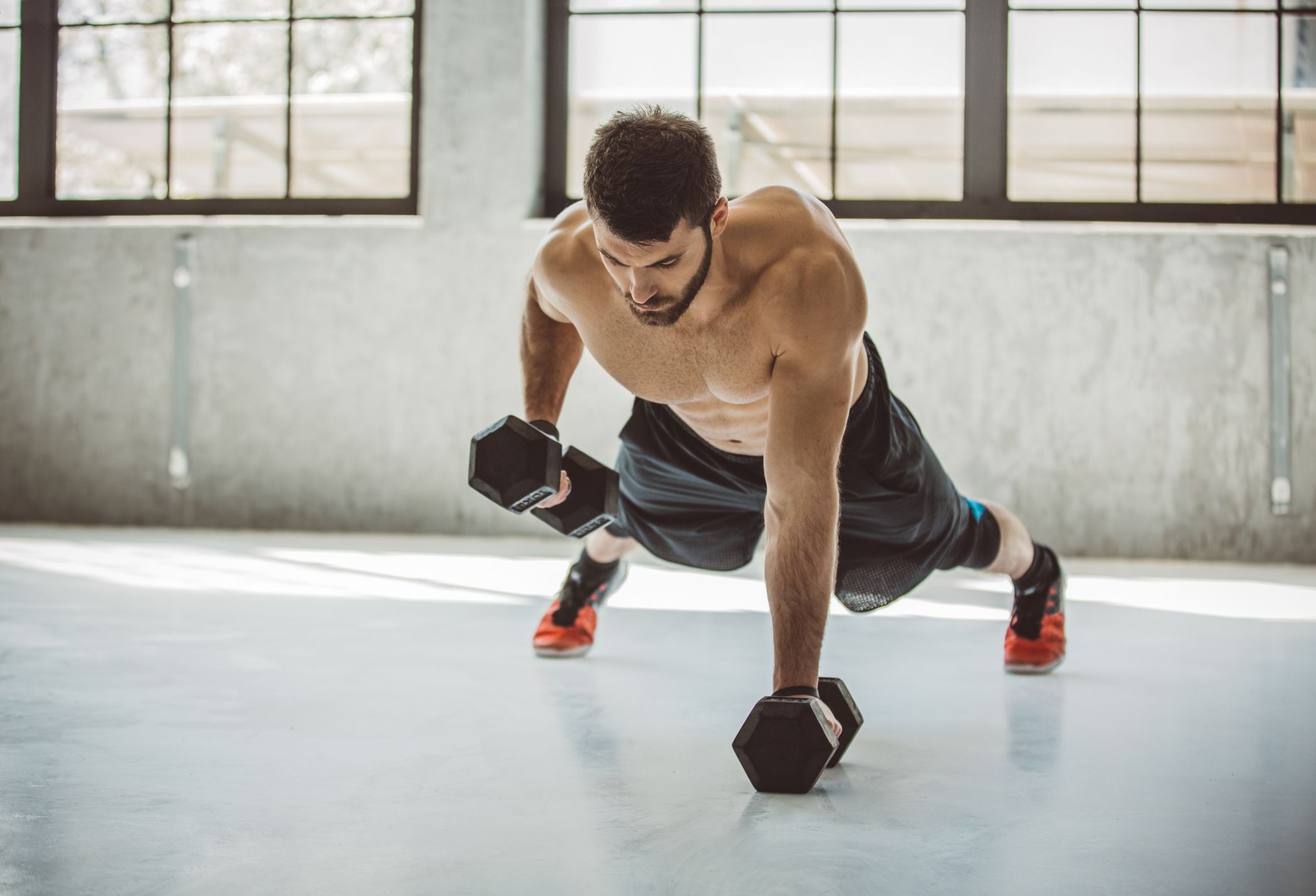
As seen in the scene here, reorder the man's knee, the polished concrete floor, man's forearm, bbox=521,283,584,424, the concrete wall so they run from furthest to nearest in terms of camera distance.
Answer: the concrete wall → the man's knee → man's forearm, bbox=521,283,584,424 → the polished concrete floor

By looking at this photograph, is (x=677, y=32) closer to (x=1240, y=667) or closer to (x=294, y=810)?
(x=1240, y=667)

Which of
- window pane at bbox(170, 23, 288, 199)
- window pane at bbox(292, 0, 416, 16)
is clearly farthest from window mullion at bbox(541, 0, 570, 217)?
window pane at bbox(170, 23, 288, 199)

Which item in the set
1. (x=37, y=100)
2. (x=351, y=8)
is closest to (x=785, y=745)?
(x=351, y=8)

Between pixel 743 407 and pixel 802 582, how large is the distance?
0.38 m

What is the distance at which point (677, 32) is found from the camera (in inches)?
169

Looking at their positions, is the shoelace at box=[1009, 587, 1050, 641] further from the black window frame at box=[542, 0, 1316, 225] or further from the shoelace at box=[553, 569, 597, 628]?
the black window frame at box=[542, 0, 1316, 225]

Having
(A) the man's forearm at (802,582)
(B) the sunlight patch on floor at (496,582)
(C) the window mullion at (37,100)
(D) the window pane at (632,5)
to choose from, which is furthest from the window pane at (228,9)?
(A) the man's forearm at (802,582)

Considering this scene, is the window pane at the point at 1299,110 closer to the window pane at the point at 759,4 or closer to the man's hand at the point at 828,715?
the window pane at the point at 759,4

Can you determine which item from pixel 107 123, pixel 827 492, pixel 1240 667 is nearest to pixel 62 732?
pixel 827 492

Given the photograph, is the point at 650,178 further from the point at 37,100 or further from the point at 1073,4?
the point at 37,100

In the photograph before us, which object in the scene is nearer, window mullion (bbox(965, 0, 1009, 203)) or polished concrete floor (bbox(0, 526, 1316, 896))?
polished concrete floor (bbox(0, 526, 1316, 896))

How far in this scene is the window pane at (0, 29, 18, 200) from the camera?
4625 millimetres

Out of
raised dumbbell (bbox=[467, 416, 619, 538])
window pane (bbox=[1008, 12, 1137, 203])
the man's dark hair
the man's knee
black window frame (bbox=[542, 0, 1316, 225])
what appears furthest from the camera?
window pane (bbox=[1008, 12, 1137, 203])

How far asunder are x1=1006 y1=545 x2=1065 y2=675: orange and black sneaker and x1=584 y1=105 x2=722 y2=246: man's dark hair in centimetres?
115
